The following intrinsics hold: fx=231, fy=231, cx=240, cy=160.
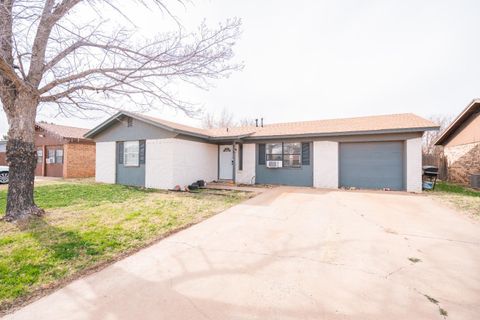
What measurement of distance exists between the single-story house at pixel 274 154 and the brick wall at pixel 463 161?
14.3ft

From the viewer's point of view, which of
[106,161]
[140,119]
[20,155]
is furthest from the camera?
[106,161]

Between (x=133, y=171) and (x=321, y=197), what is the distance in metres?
8.99

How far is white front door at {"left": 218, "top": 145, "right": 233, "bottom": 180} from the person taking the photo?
514 inches

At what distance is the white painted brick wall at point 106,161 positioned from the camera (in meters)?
12.3

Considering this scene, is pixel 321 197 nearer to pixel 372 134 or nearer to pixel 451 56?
pixel 372 134

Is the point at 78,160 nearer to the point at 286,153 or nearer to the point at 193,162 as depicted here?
the point at 193,162

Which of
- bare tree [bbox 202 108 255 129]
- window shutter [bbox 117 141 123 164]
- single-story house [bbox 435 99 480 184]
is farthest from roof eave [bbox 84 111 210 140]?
bare tree [bbox 202 108 255 129]

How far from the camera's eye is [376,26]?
25.1 ft

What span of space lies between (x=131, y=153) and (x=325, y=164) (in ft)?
31.7

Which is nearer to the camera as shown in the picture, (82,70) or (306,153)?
(82,70)

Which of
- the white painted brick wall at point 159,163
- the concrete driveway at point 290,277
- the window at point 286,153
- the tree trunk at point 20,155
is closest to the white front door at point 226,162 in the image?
the window at point 286,153

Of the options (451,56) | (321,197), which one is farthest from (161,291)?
(451,56)

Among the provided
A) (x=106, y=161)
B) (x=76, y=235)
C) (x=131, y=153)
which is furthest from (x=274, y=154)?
(x=76, y=235)

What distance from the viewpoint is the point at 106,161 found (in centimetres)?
1255
